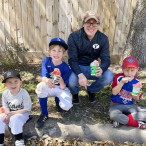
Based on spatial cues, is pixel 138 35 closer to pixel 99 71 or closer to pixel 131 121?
pixel 99 71

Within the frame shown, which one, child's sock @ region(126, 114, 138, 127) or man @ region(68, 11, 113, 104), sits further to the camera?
man @ region(68, 11, 113, 104)

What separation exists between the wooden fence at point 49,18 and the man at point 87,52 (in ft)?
5.50

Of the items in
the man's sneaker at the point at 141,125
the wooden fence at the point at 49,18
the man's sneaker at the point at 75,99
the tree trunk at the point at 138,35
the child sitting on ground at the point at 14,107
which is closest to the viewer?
the child sitting on ground at the point at 14,107

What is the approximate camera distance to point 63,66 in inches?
160

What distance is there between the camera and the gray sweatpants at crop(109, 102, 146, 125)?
12.9 ft

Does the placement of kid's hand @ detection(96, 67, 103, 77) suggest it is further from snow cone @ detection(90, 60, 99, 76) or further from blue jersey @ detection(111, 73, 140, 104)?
blue jersey @ detection(111, 73, 140, 104)

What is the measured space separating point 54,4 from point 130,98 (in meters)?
2.76

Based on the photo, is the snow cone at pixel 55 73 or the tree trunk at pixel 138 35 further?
the tree trunk at pixel 138 35

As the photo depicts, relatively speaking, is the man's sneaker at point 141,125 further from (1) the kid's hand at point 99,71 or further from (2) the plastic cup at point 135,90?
(1) the kid's hand at point 99,71

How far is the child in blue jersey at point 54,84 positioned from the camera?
392 centimetres

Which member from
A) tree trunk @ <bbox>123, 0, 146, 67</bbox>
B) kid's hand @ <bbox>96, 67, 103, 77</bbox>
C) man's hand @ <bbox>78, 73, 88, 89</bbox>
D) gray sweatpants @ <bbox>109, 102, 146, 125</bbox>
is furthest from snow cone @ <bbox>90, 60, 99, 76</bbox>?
tree trunk @ <bbox>123, 0, 146, 67</bbox>

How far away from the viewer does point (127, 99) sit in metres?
4.09

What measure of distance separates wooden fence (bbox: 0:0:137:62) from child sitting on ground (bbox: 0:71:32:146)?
8.22 ft

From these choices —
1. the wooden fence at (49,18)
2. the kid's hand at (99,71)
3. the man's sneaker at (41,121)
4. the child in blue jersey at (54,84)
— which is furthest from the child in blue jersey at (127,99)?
the wooden fence at (49,18)
